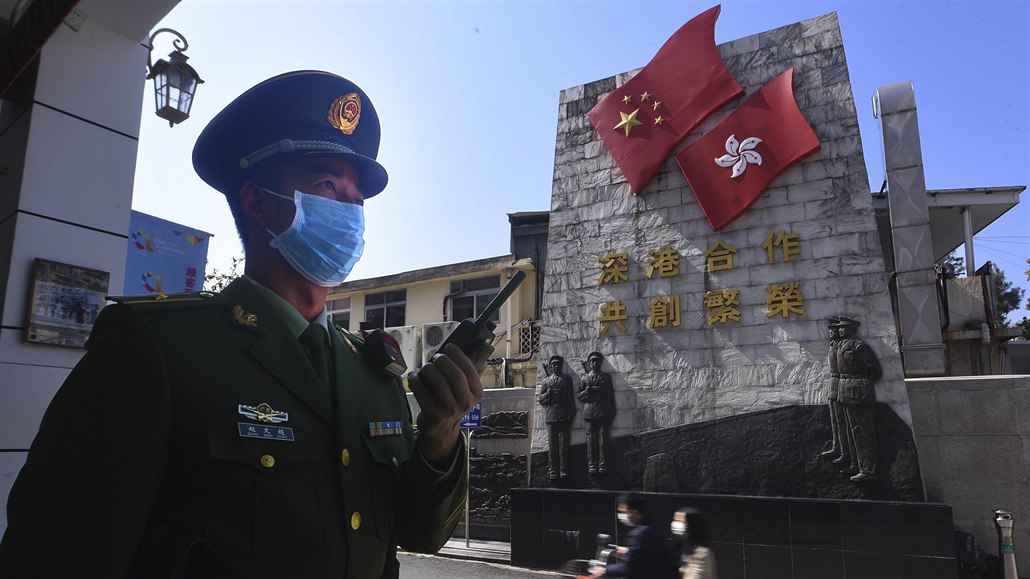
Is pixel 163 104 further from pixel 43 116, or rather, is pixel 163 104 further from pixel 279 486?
pixel 279 486

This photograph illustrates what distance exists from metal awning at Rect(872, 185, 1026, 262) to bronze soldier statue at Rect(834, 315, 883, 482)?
4.00 metres

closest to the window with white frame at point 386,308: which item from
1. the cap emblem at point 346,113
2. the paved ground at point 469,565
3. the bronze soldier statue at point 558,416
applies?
the paved ground at point 469,565

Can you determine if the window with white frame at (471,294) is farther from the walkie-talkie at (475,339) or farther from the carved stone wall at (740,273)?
the walkie-talkie at (475,339)

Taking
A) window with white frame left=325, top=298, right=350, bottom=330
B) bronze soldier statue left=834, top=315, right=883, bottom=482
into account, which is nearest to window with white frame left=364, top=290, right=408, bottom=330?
window with white frame left=325, top=298, right=350, bottom=330

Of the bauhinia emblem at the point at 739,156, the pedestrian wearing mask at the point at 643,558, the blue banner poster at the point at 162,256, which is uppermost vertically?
the bauhinia emblem at the point at 739,156

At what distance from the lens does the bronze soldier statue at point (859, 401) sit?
8039 millimetres

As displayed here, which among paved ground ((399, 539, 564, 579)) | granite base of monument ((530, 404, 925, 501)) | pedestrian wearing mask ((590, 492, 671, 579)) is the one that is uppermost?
granite base of monument ((530, 404, 925, 501))

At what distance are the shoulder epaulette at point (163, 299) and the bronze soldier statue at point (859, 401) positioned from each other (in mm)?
8266

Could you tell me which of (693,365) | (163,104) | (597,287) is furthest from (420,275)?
(163,104)

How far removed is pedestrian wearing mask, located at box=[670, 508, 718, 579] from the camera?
5242 mm

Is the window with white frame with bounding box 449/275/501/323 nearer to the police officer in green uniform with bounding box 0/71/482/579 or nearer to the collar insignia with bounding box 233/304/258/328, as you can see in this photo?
the police officer in green uniform with bounding box 0/71/482/579

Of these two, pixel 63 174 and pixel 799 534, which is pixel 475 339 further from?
pixel 799 534

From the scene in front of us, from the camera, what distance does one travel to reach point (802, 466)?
8430 millimetres

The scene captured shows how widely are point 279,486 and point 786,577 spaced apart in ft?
27.8
